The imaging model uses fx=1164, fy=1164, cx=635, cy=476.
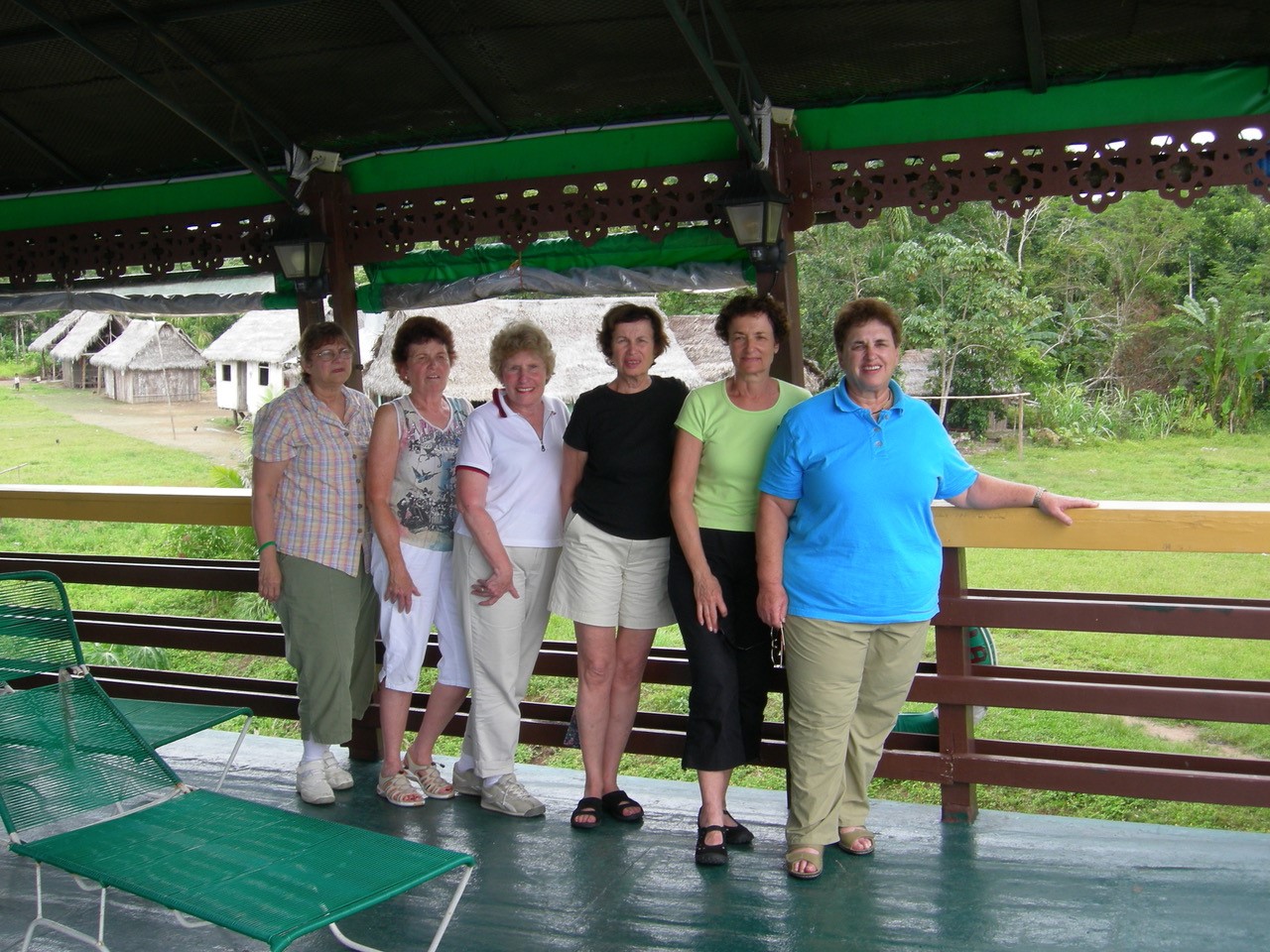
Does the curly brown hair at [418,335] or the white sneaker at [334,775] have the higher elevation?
the curly brown hair at [418,335]

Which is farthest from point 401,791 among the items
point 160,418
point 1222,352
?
point 160,418

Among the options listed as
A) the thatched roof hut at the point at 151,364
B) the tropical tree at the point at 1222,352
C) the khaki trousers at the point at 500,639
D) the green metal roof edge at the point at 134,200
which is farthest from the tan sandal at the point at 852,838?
the thatched roof hut at the point at 151,364

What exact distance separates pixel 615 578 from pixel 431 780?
0.96 metres

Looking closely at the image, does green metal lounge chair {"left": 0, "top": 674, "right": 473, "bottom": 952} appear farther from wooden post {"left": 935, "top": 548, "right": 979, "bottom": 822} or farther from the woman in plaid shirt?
wooden post {"left": 935, "top": 548, "right": 979, "bottom": 822}

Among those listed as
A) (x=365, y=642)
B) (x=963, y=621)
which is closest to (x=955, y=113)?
(x=963, y=621)

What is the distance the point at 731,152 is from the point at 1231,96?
1666mm

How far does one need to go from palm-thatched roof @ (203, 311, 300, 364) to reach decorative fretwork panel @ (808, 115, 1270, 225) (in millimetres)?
15871

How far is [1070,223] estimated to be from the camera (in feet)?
55.2

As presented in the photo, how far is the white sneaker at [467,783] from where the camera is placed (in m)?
3.51

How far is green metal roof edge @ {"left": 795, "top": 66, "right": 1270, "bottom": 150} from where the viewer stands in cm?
374

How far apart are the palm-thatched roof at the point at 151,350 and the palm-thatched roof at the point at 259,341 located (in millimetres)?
3176

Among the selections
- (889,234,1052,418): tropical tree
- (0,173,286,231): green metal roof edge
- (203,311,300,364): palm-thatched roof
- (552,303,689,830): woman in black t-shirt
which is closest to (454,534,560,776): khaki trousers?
(552,303,689,830): woman in black t-shirt

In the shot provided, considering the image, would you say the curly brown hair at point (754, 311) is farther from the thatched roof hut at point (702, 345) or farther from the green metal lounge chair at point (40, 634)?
the thatched roof hut at point (702, 345)

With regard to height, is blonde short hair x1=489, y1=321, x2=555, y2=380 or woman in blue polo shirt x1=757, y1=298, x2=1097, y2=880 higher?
blonde short hair x1=489, y1=321, x2=555, y2=380
